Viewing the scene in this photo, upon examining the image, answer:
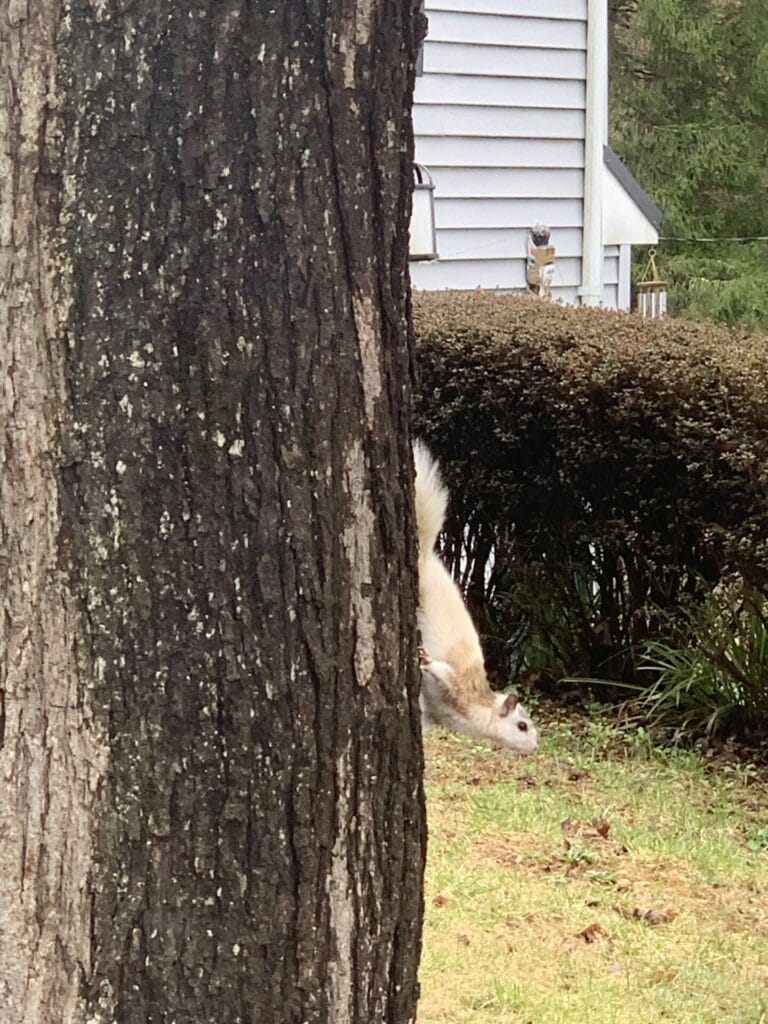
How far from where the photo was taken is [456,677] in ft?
17.8

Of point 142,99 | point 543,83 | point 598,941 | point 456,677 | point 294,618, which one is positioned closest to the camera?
point 142,99

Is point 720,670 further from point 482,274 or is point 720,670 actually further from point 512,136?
point 512,136

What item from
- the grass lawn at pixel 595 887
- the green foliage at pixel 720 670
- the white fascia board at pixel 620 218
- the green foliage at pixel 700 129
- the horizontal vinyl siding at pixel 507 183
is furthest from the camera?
the green foliage at pixel 700 129

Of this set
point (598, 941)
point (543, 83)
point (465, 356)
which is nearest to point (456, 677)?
point (598, 941)

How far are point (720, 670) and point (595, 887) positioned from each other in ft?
6.59

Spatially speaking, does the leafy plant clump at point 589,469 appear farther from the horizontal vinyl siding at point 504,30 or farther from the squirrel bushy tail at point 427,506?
the horizontal vinyl siding at point 504,30

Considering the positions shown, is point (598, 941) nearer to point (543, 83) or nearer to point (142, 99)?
point (142, 99)

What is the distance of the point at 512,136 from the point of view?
10945 millimetres

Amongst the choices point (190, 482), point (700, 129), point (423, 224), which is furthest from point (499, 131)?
point (700, 129)

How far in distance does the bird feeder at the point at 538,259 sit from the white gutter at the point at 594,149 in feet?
1.43

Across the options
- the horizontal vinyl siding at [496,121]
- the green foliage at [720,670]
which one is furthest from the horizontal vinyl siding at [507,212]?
the green foliage at [720,670]

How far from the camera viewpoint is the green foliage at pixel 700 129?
78.9 feet

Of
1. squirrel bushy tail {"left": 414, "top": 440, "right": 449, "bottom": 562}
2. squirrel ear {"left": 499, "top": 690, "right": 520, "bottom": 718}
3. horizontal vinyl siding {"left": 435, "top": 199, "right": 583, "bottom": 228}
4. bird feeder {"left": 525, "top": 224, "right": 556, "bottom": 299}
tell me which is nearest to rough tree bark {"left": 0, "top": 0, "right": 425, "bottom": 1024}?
squirrel bushy tail {"left": 414, "top": 440, "right": 449, "bottom": 562}

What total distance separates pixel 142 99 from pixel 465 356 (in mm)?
5445
